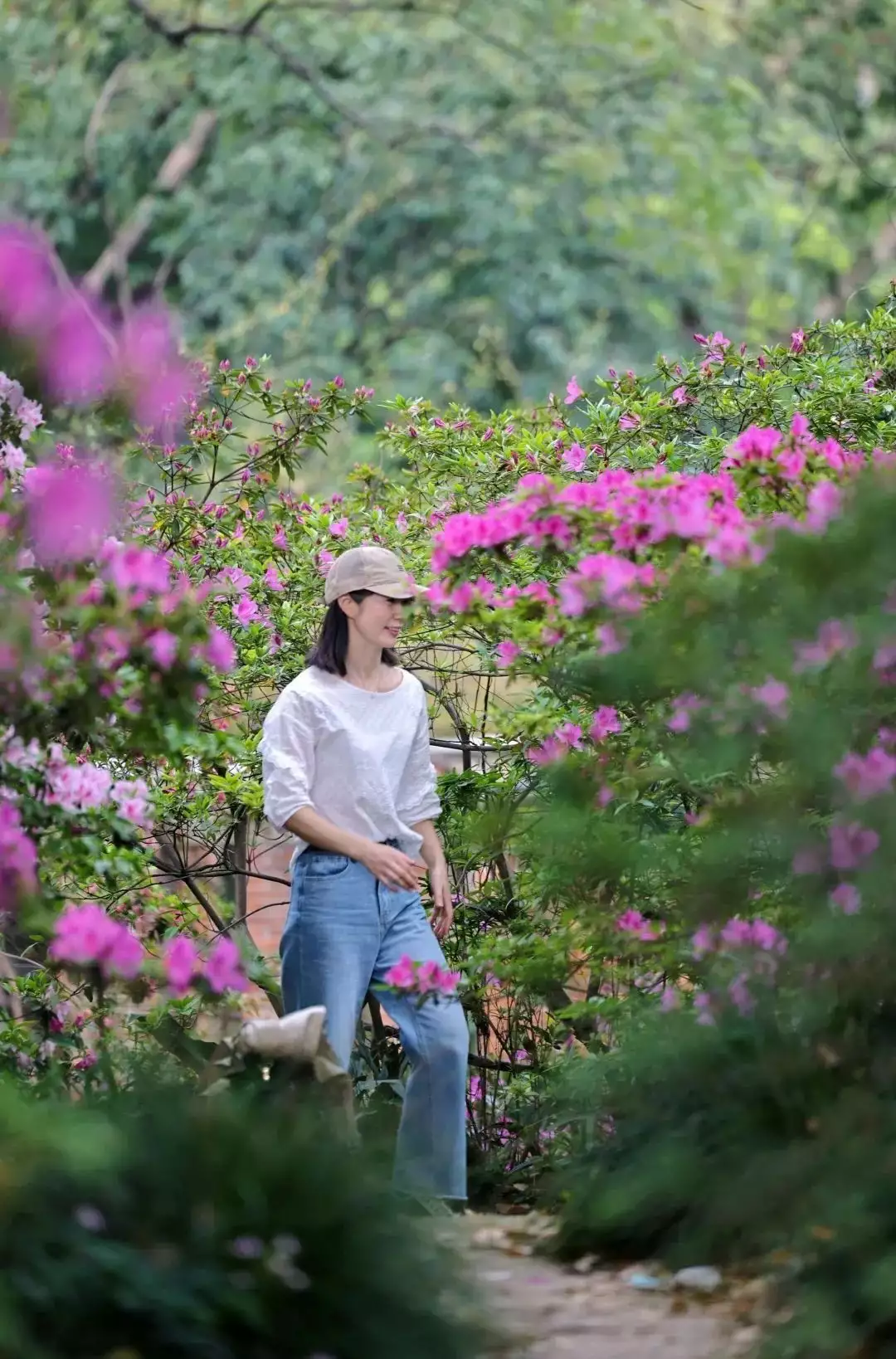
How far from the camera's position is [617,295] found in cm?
→ 1866

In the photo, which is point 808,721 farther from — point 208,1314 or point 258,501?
point 258,501

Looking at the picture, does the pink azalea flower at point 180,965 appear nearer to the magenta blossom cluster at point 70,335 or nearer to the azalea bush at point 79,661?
the azalea bush at point 79,661

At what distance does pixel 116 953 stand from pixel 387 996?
5.17 feet

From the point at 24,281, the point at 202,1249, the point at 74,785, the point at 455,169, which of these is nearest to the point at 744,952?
the point at 202,1249

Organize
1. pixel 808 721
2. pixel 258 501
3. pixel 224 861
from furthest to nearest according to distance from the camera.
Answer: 1. pixel 258 501
2. pixel 224 861
3. pixel 808 721

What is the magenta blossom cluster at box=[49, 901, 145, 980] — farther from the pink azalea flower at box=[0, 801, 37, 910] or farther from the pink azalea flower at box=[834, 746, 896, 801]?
the pink azalea flower at box=[834, 746, 896, 801]

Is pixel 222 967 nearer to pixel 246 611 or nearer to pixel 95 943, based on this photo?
pixel 95 943

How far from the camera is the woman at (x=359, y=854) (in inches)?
198

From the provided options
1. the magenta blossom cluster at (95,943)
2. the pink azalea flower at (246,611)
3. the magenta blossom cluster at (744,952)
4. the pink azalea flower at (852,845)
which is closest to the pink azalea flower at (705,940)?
the magenta blossom cluster at (744,952)

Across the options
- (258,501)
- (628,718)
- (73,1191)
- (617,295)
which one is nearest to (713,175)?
(617,295)

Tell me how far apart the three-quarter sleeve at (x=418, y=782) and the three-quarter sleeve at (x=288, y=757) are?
1.06 ft

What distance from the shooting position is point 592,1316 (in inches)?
150

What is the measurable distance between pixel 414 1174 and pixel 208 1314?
6.61 ft

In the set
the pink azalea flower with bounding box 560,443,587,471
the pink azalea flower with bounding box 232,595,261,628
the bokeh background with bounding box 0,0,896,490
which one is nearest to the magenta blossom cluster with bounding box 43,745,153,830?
the pink azalea flower with bounding box 232,595,261,628
